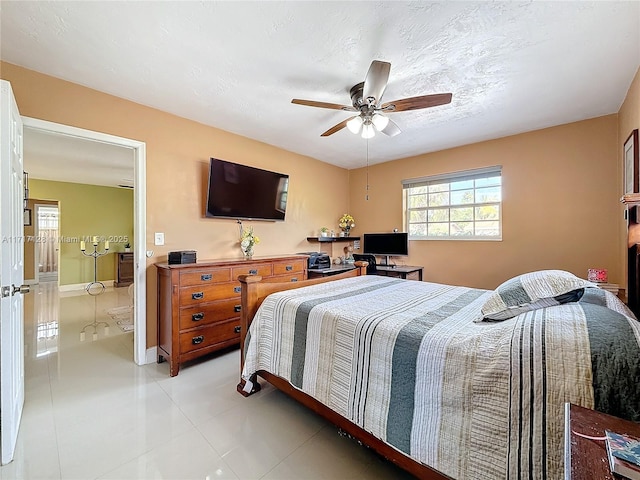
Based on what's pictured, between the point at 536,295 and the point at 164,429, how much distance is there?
2.37 m

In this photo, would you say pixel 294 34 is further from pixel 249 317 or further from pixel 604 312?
pixel 604 312

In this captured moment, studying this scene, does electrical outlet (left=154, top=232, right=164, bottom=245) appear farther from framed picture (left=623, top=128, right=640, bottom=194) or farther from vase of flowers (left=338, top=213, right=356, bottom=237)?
framed picture (left=623, top=128, right=640, bottom=194)

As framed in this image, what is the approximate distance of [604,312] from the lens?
118 centimetres

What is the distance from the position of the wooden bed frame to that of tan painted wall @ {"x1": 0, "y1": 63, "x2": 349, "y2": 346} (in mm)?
1332

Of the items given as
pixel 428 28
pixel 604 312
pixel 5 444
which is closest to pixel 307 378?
pixel 604 312

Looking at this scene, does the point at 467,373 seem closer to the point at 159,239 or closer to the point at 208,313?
the point at 208,313

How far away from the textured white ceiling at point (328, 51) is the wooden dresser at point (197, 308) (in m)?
1.65

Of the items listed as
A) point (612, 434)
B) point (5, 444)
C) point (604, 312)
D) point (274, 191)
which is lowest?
point (5, 444)

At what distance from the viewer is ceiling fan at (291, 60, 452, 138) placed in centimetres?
183

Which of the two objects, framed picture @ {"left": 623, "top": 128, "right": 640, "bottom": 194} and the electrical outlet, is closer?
framed picture @ {"left": 623, "top": 128, "right": 640, "bottom": 194}

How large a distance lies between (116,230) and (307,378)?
24.3 ft

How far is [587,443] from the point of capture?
657mm

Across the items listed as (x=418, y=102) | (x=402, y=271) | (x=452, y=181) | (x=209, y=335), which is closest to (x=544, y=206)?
(x=452, y=181)

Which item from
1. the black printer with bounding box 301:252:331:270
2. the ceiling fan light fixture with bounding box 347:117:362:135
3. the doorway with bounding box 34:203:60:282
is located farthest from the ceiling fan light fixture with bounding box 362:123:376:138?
the doorway with bounding box 34:203:60:282
